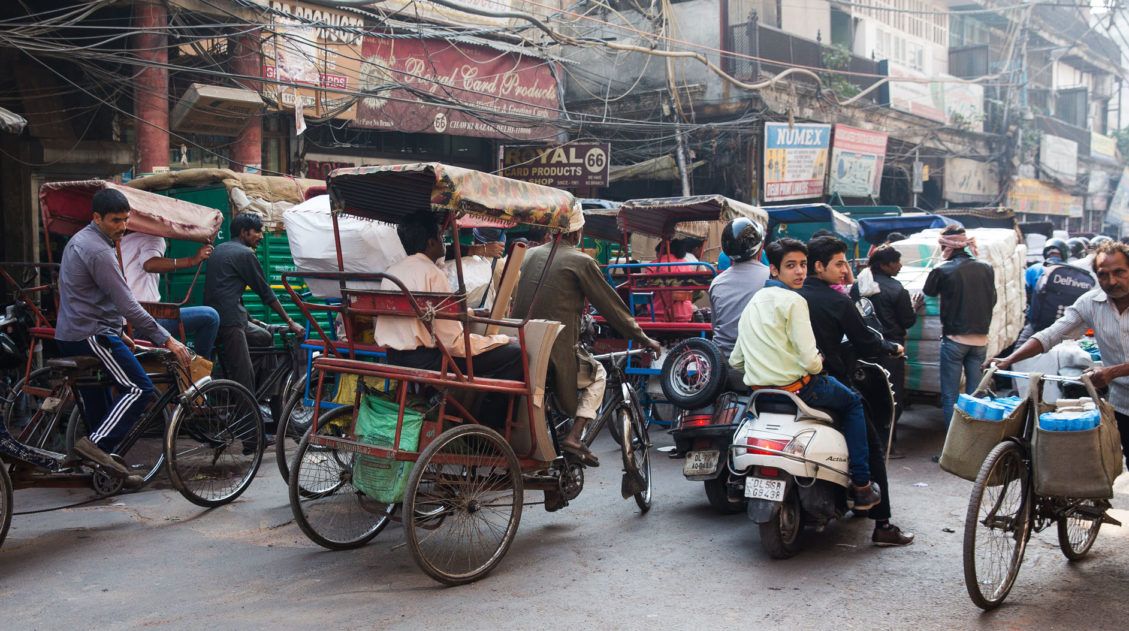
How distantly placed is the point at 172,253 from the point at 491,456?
22.1ft

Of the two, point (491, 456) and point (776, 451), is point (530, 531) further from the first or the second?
point (776, 451)

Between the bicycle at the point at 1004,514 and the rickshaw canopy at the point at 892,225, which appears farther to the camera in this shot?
the rickshaw canopy at the point at 892,225

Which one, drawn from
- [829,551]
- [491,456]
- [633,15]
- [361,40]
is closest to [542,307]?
[491,456]

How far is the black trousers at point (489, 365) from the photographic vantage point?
4910mm

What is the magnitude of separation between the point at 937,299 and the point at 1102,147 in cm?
3584

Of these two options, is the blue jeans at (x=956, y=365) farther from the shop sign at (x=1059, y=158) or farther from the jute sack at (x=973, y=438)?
the shop sign at (x=1059, y=158)

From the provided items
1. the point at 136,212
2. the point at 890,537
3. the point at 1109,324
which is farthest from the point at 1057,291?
the point at 136,212

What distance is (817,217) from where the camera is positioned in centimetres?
1314

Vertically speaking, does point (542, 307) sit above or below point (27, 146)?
below

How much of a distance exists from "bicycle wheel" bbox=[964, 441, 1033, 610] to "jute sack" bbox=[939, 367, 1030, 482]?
68mm

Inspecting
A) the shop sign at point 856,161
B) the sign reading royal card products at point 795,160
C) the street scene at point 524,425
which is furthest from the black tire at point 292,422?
the shop sign at point 856,161

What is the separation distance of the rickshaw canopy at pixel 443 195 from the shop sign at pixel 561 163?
9998mm

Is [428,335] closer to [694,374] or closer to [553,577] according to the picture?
[553,577]

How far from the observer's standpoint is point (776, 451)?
4805 mm
